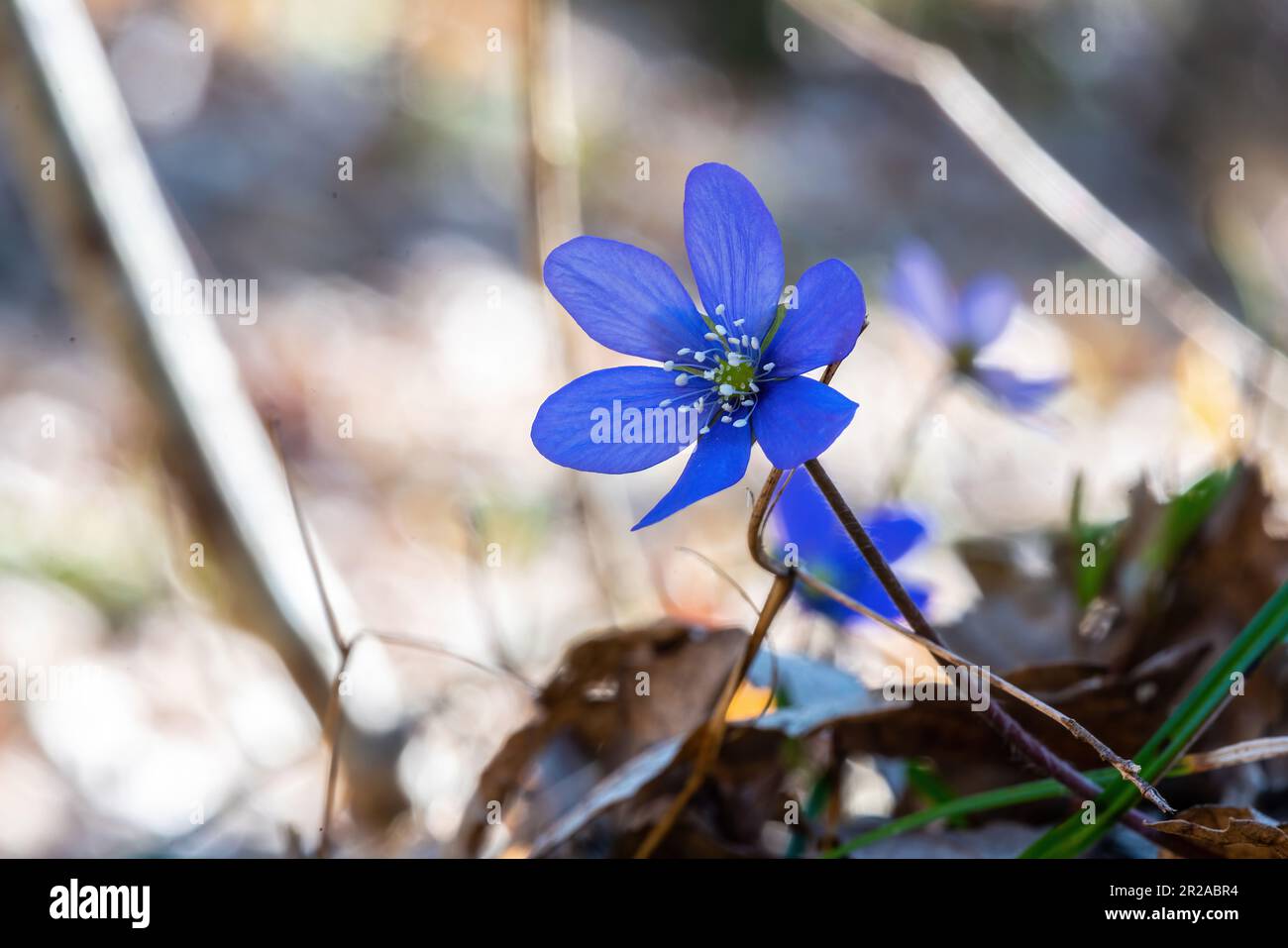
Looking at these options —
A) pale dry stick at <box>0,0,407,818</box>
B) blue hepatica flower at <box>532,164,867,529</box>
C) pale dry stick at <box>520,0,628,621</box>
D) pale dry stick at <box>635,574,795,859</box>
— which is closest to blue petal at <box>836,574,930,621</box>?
pale dry stick at <box>635,574,795,859</box>

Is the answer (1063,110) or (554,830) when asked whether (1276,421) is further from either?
(1063,110)

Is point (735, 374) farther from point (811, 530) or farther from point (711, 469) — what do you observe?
point (811, 530)

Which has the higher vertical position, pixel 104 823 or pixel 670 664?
pixel 670 664

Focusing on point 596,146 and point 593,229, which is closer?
point 593,229

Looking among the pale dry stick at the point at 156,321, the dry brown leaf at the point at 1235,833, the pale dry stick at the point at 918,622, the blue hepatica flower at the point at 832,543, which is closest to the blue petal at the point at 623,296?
the pale dry stick at the point at 918,622

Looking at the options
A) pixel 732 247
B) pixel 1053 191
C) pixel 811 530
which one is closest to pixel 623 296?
pixel 732 247

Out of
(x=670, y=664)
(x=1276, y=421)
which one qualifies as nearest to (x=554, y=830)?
(x=670, y=664)
